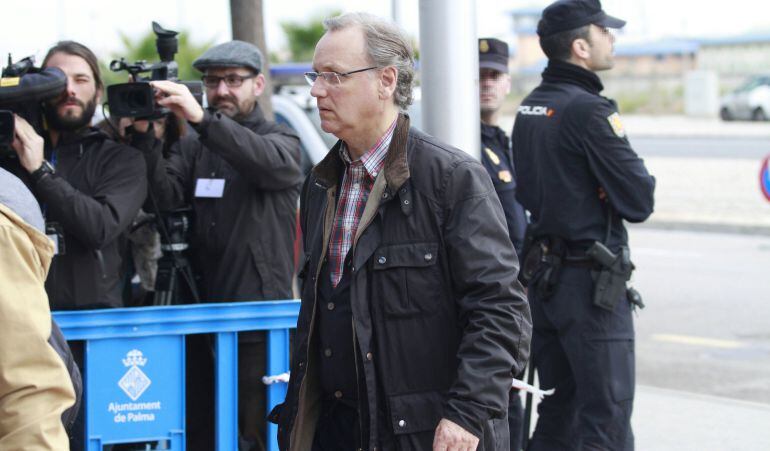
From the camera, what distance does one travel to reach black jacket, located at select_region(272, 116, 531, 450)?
112 inches

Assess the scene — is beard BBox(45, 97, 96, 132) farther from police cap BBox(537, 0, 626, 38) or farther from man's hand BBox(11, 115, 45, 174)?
police cap BBox(537, 0, 626, 38)

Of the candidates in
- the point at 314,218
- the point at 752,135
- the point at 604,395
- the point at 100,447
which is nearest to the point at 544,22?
the point at 604,395

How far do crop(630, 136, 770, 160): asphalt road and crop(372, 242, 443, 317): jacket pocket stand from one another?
23.2 m

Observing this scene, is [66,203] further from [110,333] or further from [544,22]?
[544,22]

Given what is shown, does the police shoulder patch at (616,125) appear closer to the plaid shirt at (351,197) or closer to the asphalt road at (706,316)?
the plaid shirt at (351,197)

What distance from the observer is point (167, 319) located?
13.0 feet

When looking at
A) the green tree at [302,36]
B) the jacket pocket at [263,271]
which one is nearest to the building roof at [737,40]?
the green tree at [302,36]

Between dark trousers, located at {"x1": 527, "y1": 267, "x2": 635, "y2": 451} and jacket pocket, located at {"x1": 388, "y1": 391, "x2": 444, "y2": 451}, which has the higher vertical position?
jacket pocket, located at {"x1": 388, "y1": 391, "x2": 444, "y2": 451}

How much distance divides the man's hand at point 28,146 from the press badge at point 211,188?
830mm

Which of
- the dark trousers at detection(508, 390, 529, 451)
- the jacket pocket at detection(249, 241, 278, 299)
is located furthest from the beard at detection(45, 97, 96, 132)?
the dark trousers at detection(508, 390, 529, 451)

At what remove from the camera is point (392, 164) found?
2941 mm

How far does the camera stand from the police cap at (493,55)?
5727 mm

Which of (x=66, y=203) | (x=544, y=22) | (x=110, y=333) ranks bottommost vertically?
(x=110, y=333)

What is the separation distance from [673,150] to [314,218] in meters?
26.6
